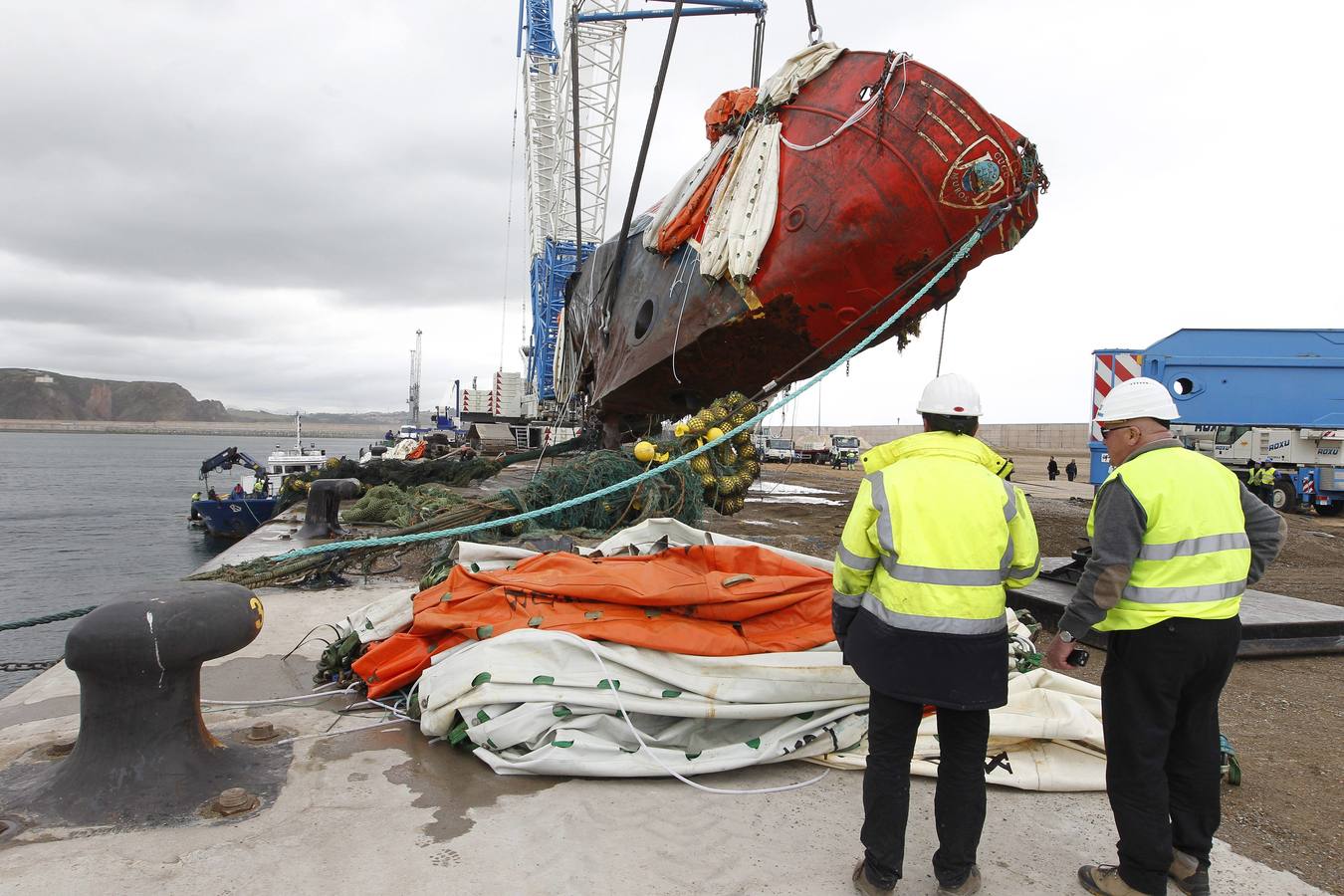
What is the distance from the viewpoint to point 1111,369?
903 cm

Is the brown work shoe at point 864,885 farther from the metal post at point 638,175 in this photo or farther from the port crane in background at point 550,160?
the port crane in background at point 550,160

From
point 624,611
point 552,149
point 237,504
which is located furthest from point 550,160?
point 624,611

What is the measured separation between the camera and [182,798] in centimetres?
253

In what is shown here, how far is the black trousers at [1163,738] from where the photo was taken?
Result: 2184 mm

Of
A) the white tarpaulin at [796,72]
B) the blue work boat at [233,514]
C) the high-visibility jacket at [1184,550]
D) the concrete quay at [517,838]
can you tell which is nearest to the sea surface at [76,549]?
the blue work boat at [233,514]

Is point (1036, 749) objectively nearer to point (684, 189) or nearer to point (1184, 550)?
point (1184, 550)

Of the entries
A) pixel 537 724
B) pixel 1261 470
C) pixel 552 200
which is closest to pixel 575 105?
pixel 537 724

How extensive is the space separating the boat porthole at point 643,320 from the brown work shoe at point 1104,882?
24.1ft

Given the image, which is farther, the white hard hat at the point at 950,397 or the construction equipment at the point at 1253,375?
the construction equipment at the point at 1253,375

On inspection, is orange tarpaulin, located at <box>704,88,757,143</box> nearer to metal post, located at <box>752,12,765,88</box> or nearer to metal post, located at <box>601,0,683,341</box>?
metal post, located at <box>601,0,683,341</box>

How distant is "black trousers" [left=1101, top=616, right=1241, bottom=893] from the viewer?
2.18m

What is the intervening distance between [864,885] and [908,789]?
31 cm

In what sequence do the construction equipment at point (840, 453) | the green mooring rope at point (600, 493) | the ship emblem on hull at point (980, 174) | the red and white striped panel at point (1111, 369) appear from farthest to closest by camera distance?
the construction equipment at point (840, 453) → the red and white striped panel at point (1111, 369) → the ship emblem on hull at point (980, 174) → the green mooring rope at point (600, 493)

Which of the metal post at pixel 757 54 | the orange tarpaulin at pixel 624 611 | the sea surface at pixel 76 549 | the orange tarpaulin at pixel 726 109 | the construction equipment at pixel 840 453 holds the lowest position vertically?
the sea surface at pixel 76 549
